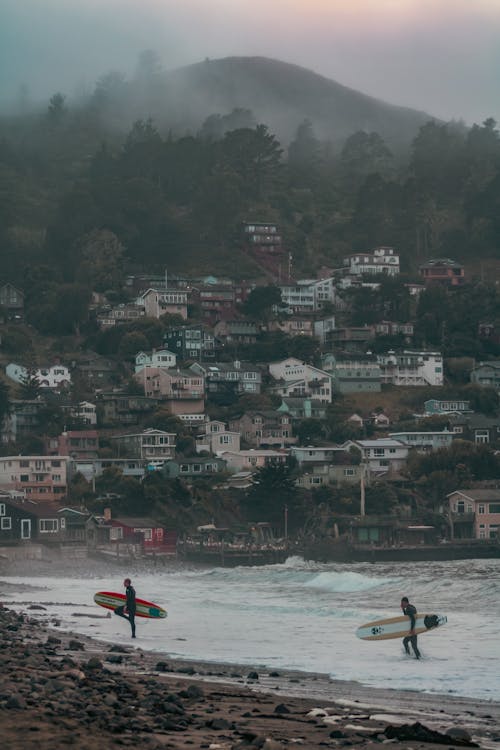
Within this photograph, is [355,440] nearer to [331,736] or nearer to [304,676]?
[304,676]

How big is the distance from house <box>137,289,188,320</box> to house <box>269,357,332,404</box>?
11.7m

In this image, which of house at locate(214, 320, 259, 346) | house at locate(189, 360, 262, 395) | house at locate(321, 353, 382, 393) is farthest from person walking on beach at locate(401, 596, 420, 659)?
house at locate(214, 320, 259, 346)

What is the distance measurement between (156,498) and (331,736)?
6239cm

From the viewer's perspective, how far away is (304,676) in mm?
25844

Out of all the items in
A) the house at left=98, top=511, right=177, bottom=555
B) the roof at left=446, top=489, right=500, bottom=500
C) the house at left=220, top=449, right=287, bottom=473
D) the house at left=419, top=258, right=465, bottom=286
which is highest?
the house at left=419, top=258, right=465, bottom=286

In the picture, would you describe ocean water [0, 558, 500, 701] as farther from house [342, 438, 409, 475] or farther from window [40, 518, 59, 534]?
house [342, 438, 409, 475]

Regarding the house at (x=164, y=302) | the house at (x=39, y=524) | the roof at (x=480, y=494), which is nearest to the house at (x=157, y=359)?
the house at (x=164, y=302)

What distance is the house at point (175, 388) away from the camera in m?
98.9

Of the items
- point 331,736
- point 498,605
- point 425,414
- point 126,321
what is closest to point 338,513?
point 425,414

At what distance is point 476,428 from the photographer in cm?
9606

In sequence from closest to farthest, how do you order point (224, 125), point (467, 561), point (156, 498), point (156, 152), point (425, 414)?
point (467, 561) → point (156, 498) → point (425, 414) → point (156, 152) → point (224, 125)

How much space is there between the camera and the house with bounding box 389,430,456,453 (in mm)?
91938

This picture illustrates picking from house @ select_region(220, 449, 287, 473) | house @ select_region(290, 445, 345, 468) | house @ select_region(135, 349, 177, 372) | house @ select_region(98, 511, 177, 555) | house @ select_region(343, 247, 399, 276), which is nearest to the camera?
house @ select_region(98, 511, 177, 555)

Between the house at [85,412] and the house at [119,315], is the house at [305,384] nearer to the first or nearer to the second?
the house at [119,315]
